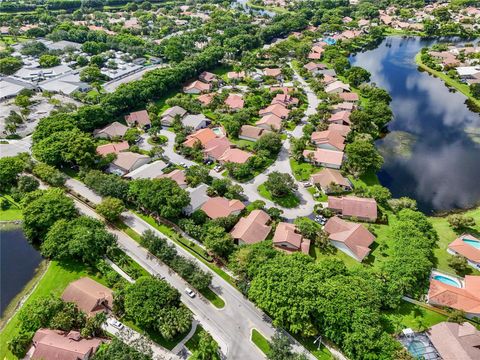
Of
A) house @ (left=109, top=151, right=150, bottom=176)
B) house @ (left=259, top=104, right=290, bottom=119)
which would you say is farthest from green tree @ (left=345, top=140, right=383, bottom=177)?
house @ (left=109, top=151, right=150, bottom=176)

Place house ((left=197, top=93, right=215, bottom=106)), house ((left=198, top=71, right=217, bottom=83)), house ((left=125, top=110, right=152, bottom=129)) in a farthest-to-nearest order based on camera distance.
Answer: house ((left=198, top=71, right=217, bottom=83))
house ((left=197, top=93, right=215, bottom=106))
house ((left=125, top=110, right=152, bottom=129))

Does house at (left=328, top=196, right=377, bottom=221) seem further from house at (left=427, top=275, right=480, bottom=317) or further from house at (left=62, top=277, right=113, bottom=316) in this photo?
house at (left=62, top=277, right=113, bottom=316)

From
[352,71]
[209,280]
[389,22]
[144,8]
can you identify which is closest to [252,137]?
[209,280]

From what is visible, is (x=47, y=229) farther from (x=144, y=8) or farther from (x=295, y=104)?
(x=144, y=8)

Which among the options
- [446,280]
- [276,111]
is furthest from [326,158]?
[446,280]

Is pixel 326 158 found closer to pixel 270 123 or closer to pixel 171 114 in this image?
pixel 270 123

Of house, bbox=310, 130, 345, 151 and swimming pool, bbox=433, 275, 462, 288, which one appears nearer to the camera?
swimming pool, bbox=433, 275, 462, 288

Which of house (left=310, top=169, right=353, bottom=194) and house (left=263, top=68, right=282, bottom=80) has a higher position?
house (left=263, top=68, right=282, bottom=80)

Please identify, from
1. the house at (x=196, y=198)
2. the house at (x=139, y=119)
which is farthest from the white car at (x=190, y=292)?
the house at (x=139, y=119)
